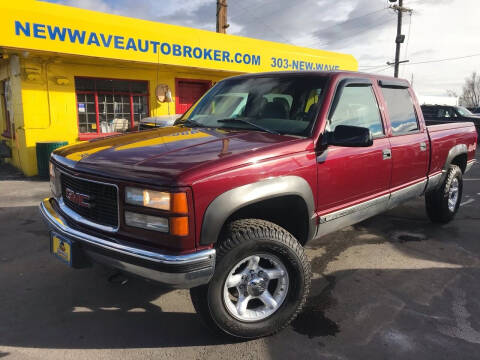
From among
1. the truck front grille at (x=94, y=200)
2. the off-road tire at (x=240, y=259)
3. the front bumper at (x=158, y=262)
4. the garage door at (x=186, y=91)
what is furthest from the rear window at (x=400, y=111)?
the garage door at (x=186, y=91)

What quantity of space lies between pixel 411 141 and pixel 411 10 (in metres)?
27.1

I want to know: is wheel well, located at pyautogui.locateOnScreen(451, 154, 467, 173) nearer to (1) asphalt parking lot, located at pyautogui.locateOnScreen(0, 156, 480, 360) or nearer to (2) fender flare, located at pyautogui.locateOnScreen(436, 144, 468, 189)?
(2) fender flare, located at pyautogui.locateOnScreen(436, 144, 468, 189)

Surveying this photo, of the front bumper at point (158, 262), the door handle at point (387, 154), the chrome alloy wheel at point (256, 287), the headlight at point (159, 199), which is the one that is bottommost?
the chrome alloy wheel at point (256, 287)

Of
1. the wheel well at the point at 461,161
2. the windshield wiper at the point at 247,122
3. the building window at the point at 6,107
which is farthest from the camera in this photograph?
the building window at the point at 6,107

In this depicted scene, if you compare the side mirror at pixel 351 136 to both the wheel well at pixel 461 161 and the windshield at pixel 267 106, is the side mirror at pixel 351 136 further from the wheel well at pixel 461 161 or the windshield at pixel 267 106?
the wheel well at pixel 461 161

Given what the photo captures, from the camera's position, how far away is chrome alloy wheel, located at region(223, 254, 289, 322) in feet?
8.31

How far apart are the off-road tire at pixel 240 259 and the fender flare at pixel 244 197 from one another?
6.2 inches

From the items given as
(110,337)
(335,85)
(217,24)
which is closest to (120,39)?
(217,24)

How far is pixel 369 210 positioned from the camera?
346cm

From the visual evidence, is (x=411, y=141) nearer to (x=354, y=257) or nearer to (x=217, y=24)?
(x=354, y=257)

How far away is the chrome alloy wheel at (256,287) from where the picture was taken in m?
2.53

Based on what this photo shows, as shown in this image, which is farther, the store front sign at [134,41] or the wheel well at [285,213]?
the store front sign at [134,41]

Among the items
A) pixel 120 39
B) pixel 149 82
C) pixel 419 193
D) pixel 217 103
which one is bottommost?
pixel 419 193

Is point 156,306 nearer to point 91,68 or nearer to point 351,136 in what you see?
point 351,136
